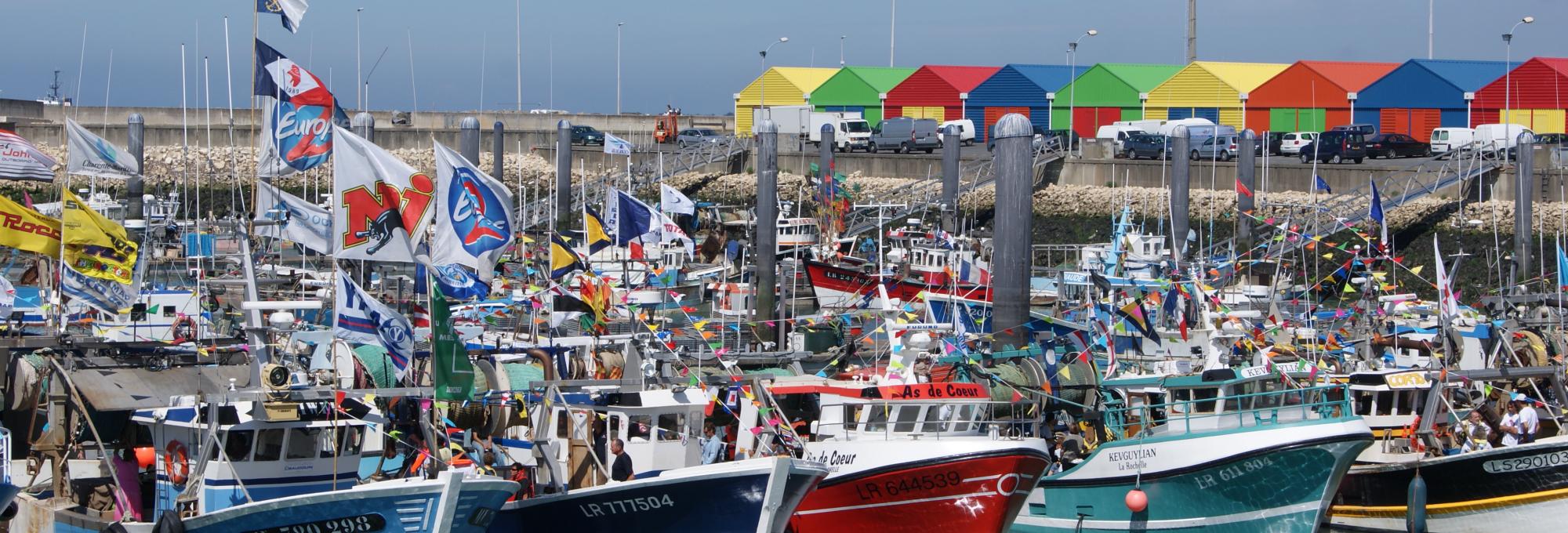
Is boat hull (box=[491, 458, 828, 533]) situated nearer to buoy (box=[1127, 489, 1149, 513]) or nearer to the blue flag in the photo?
buoy (box=[1127, 489, 1149, 513])

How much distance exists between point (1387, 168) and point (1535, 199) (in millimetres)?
4492

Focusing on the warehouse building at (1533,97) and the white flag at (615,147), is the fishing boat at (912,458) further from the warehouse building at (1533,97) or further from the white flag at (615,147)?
the warehouse building at (1533,97)

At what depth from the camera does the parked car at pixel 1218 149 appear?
185ft

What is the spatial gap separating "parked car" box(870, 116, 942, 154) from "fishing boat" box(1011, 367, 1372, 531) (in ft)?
138

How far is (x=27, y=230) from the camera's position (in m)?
21.0

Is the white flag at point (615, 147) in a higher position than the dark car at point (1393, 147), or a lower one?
lower

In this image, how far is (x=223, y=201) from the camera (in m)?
60.2

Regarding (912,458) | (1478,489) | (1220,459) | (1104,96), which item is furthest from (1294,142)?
(912,458)

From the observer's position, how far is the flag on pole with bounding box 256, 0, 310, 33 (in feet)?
68.9

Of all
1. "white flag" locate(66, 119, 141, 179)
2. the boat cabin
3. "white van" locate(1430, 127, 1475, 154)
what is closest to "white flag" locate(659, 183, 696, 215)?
"white flag" locate(66, 119, 141, 179)

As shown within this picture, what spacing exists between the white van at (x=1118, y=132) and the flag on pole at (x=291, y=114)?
3947 centimetres

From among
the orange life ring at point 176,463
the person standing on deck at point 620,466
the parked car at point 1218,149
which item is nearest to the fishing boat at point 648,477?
the person standing on deck at point 620,466

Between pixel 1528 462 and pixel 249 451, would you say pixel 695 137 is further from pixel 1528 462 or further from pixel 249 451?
pixel 249 451

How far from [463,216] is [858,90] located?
55.9 m
